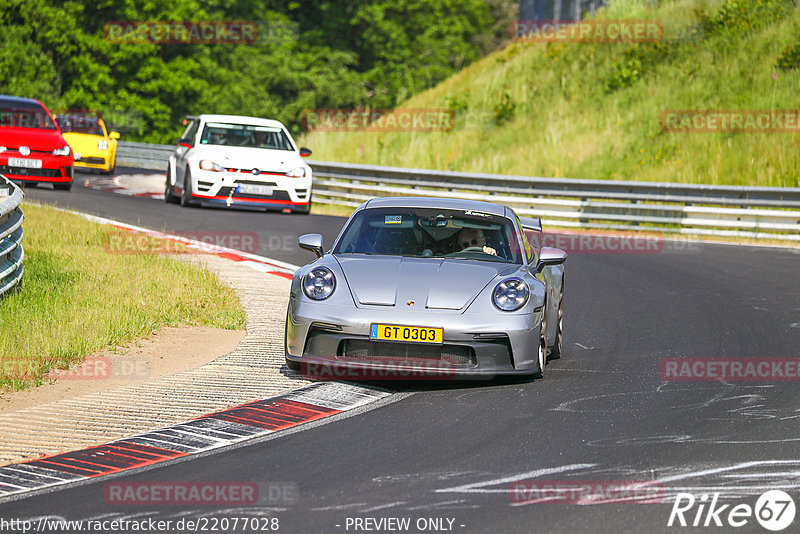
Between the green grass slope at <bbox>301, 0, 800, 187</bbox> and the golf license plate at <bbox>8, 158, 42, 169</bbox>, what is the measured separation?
11972mm

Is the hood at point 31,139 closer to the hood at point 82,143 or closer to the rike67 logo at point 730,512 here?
the hood at point 82,143

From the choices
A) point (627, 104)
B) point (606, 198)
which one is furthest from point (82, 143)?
point (606, 198)

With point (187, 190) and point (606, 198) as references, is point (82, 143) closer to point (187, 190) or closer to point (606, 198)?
point (187, 190)

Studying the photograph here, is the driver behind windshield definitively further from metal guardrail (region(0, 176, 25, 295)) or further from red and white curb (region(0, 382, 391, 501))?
metal guardrail (region(0, 176, 25, 295))

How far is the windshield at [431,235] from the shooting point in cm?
904

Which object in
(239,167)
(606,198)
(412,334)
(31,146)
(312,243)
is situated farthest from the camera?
(606,198)

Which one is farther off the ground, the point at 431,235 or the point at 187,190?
the point at 431,235

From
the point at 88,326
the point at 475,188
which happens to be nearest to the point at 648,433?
the point at 88,326

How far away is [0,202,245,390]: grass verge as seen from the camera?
884cm

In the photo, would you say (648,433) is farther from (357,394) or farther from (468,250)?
(468,250)

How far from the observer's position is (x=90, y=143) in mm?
30594

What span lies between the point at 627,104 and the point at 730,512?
26917 mm

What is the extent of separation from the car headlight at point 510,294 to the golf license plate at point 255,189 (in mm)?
12138

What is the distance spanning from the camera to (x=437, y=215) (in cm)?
927
